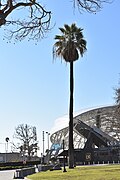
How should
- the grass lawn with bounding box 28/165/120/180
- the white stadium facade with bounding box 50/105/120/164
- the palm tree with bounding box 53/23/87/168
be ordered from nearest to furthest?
the grass lawn with bounding box 28/165/120/180, the palm tree with bounding box 53/23/87/168, the white stadium facade with bounding box 50/105/120/164

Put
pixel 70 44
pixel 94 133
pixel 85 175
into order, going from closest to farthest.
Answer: pixel 85 175 < pixel 70 44 < pixel 94 133

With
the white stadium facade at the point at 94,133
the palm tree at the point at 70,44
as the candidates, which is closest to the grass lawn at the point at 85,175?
the palm tree at the point at 70,44

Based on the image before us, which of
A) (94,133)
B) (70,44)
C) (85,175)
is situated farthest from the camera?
(94,133)

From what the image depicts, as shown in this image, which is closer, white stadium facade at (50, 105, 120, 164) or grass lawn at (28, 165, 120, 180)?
grass lawn at (28, 165, 120, 180)

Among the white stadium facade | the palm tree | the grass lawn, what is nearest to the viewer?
the grass lawn

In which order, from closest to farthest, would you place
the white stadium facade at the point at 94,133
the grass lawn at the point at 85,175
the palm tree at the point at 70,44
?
the grass lawn at the point at 85,175 → the palm tree at the point at 70,44 → the white stadium facade at the point at 94,133

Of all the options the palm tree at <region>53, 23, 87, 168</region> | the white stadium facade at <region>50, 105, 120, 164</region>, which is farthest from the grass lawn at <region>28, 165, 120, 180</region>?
the white stadium facade at <region>50, 105, 120, 164</region>

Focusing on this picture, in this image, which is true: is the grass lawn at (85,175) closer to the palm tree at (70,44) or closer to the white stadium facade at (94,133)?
the palm tree at (70,44)

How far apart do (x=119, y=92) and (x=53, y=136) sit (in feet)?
240

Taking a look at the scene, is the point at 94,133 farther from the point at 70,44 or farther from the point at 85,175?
the point at 85,175

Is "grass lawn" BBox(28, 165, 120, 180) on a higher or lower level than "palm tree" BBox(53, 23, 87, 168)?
lower

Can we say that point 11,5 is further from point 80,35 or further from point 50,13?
point 80,35

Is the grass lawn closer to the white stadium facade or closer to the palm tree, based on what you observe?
the palm tree

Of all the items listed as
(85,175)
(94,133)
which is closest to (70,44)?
(85,175)
